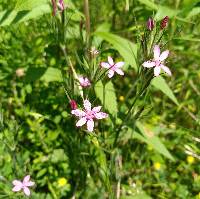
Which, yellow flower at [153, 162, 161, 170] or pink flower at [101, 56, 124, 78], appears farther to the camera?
yellow flower at [153, 162, 161, 170]

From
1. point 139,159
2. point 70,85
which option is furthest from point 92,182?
point 70,85

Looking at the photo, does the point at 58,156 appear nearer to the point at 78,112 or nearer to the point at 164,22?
the point at 78,112

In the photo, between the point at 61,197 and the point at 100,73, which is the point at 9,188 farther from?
the point at 100,73

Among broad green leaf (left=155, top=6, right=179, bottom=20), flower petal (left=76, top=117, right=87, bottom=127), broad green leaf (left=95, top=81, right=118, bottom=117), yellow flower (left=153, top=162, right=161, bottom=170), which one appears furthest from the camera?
yellow flower (left=153, top=162, right=161, bottom=170)

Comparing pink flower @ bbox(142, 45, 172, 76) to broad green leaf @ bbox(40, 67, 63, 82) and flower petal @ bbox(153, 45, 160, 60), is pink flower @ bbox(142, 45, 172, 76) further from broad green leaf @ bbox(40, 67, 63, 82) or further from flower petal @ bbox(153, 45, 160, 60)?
broad green leaf @ bbox(40, 67, 63, 82)

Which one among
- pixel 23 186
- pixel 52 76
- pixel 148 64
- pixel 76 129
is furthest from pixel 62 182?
pixel 148 64

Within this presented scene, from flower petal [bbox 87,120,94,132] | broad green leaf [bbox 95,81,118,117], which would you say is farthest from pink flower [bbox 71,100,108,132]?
broad green leaf [bbox 95,81,118,117]

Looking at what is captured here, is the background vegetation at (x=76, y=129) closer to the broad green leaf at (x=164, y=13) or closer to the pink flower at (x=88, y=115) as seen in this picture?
the broad green leaf at (x=164, y=13)
